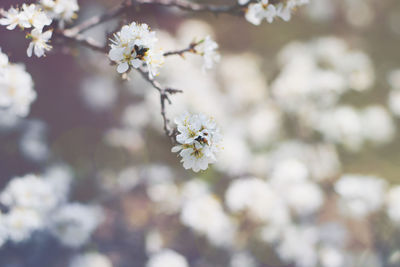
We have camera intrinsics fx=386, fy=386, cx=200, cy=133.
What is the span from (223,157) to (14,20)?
44.3 inches

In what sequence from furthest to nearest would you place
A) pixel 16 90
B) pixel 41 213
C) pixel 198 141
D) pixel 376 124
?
1. pixel 376 124
2. pixel 41 213
3. pixel 16 90
4. pixel 198 141

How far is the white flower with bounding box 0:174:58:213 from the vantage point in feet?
4.16

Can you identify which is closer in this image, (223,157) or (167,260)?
(167,260)

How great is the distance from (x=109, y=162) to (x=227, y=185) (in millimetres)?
616

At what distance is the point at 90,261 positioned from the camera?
1.50 meters

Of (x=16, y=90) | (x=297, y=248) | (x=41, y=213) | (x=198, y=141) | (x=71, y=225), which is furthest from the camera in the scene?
(x=297, y=248)

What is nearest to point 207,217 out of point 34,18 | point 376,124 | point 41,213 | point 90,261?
point 90,261

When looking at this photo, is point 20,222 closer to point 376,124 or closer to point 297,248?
point 297,248

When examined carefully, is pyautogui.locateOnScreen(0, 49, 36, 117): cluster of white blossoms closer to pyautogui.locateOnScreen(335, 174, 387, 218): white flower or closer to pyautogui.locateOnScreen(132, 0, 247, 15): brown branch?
pyautogui.locateOnScreen(132, 0, 247, 15): brown branch

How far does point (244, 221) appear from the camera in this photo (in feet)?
5.76

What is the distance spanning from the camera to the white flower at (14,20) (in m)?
0.93

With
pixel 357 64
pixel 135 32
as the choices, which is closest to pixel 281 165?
pixel 357 64

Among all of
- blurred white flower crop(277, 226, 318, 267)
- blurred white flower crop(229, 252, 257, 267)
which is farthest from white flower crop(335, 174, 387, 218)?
blurred white flower crop(229, 252, 257, 267)

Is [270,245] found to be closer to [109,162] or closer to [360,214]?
[360,214]
